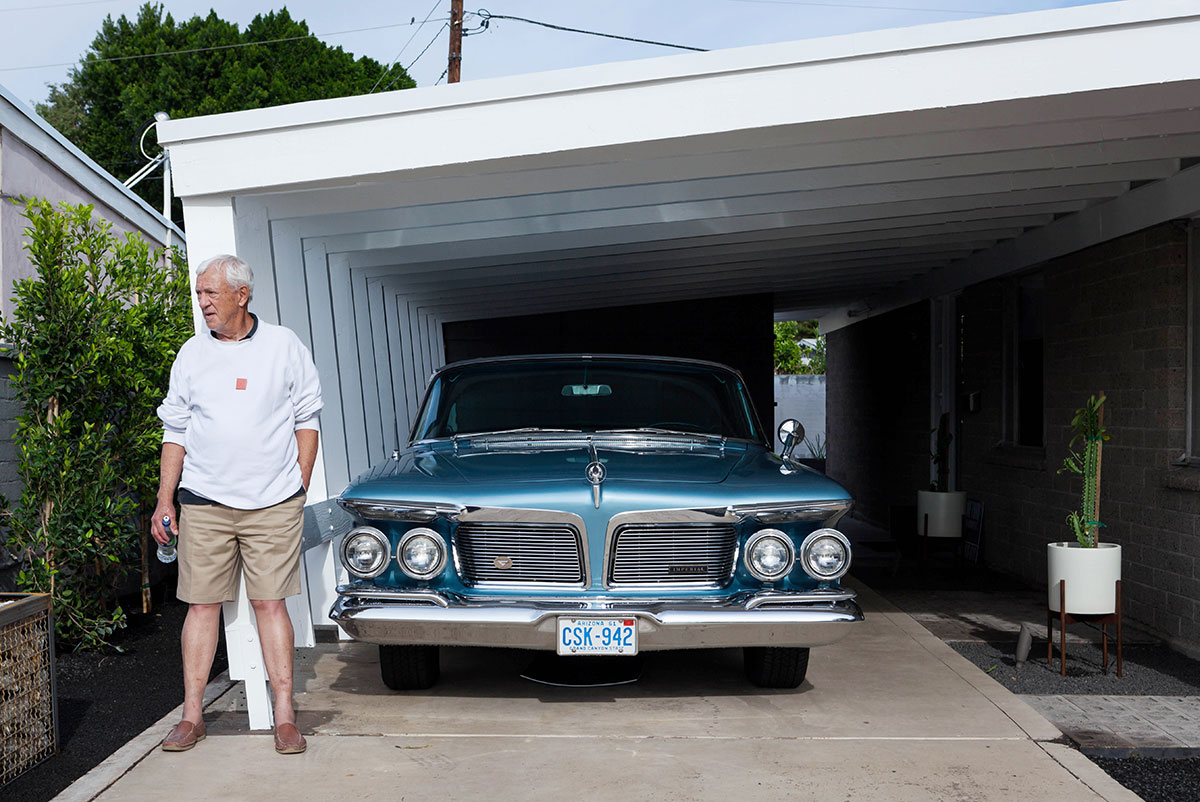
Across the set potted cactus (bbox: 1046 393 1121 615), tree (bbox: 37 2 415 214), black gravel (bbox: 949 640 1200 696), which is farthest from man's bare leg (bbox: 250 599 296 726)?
tree (bbox: 37 2 415 214)

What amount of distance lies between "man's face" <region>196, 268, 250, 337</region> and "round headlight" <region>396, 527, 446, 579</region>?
42.6 inches

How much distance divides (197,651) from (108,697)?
3.83 ft

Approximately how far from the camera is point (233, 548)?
4.21 meters

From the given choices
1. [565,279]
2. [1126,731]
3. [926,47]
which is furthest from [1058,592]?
[565,279]

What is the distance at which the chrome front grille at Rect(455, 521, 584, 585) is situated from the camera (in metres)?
4.41

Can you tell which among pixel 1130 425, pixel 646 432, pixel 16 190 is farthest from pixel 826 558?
pixel 16 190

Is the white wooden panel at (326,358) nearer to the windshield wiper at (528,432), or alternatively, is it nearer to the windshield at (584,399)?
the windshield at (584,399)

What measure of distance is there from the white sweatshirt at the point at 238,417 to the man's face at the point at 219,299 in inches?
3.5

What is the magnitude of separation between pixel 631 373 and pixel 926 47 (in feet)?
7.85

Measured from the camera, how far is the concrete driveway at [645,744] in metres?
3.76

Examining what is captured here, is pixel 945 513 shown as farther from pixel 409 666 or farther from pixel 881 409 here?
pixel 409 666

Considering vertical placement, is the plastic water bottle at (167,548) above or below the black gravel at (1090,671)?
above

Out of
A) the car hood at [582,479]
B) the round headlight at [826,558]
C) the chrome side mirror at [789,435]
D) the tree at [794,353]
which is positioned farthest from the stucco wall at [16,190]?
the tree at [794,353]

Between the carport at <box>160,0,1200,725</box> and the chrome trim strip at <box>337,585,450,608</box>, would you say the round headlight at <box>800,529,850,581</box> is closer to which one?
the chrome trim strip at <box>337,585,450,608</box>
